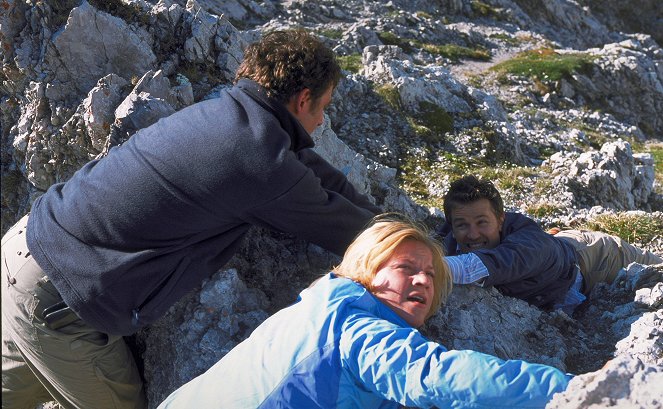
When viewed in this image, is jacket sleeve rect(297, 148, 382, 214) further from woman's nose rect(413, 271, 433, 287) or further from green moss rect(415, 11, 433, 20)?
green moss rect(415, 11, 433, 20)

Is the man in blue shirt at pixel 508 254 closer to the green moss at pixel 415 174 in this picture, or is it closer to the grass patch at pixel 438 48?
the green moss at pixel 415 174

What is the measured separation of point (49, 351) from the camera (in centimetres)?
467

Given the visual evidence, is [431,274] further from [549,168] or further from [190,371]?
[549,168]

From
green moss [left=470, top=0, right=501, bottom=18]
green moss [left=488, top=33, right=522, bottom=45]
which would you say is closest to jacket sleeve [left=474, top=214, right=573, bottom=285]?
green moss [left=488, top=33, right=522, bottom=45]

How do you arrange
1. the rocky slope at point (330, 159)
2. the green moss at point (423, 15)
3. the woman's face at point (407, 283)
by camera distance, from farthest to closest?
the green moss at point (423, 15)
the rocky slope at point (330, 159)
the woman's face at point (407, 283)

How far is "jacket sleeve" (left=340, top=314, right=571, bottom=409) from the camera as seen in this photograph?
316cm

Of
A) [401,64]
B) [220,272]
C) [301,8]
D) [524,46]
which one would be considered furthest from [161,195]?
[524,46]

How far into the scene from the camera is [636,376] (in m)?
3.12

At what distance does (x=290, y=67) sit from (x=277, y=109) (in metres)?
0.30

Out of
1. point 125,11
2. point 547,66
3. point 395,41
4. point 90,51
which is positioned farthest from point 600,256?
point 395,41

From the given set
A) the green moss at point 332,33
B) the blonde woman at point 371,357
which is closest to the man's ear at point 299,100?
the blonde woman at point 371,357

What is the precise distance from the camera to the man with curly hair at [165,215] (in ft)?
13.9

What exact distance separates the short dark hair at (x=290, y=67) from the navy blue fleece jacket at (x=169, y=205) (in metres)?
0.10

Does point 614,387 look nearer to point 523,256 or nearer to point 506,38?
point 523,256
